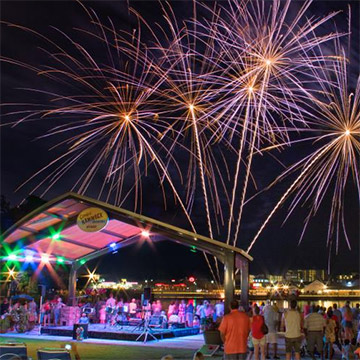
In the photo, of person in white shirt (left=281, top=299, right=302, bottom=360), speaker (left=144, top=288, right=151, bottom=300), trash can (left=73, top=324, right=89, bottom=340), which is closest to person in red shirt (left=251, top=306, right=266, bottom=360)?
person in white shirt (left=281, top=299, right=302, bottom=360)

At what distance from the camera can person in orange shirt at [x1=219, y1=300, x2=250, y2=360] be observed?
8.52 metres

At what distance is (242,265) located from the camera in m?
20.0

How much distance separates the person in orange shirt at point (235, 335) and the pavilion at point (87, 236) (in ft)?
28.1

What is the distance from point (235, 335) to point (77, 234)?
1429cm

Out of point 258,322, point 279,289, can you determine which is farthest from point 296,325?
point 279,289

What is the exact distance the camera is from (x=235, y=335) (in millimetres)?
8555

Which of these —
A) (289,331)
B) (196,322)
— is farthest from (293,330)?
(196,322)

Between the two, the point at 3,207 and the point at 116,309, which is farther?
the point at 3,207

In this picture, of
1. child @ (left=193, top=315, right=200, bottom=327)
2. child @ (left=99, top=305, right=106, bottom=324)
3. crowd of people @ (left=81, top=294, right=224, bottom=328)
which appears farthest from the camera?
child @ (left=99, top=305, right=106, bottom=324)

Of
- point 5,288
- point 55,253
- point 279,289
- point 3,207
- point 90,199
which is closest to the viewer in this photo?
point 90,199

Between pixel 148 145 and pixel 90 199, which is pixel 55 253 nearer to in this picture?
pixel 90 199

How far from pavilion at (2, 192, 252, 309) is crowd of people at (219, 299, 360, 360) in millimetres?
3408

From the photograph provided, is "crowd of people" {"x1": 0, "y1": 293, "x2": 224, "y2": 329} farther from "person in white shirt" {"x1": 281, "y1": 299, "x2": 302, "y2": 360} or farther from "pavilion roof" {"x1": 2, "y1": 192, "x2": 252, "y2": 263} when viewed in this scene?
"person in white shirt" {"x1": 281, "y1": 299, "x2": 302, "y2": 360}

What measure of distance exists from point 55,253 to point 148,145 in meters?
8.93
